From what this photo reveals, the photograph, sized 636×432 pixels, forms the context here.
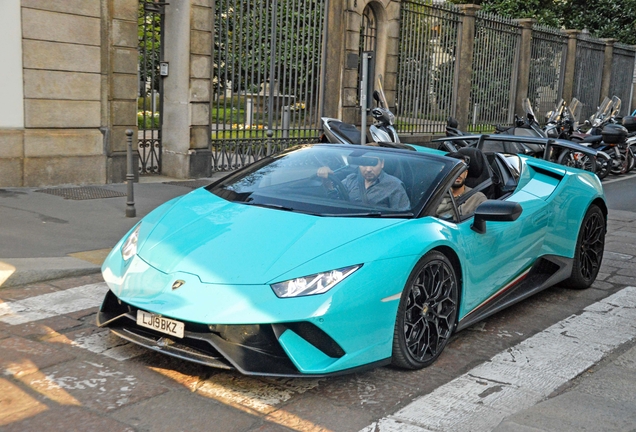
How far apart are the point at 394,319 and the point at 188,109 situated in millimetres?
9492

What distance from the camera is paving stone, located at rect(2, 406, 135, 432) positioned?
357cm

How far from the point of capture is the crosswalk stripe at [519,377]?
12.9 feet

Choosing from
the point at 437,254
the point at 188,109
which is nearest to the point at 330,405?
the point at 437,254

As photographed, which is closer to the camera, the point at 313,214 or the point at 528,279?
the point at 313,214

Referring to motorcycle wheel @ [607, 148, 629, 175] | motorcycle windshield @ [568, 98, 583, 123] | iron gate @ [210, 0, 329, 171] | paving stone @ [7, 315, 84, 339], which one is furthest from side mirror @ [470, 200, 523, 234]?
motorcycle windshield @ [568, 98, 583, 123]

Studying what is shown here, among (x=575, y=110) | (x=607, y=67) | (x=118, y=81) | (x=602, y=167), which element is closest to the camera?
(x=118, y=81)

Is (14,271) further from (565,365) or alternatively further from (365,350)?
(565,365)

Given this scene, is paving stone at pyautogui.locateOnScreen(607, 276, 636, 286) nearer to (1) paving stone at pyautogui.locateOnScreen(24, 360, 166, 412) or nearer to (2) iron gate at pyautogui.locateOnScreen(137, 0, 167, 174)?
(1) paving stone at pyautogui.locateOnScreen(24, 360, 166, 412)

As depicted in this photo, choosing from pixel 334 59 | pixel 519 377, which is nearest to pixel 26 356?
pixel 519 377

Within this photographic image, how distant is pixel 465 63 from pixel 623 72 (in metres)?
13.7

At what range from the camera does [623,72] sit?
31656mm

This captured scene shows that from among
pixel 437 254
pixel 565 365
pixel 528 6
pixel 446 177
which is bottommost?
pixel 565 365

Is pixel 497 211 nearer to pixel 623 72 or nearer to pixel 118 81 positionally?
pixel 118 81

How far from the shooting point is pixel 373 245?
435cm
